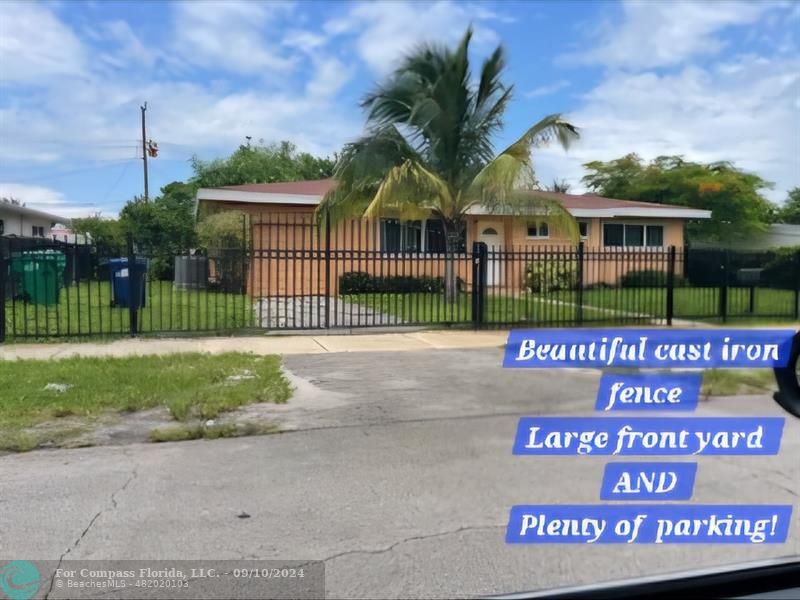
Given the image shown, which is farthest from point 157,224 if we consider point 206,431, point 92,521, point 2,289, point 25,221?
point 92,521

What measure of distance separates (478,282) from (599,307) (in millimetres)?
3257

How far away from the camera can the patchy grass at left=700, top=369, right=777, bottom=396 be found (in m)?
8.06

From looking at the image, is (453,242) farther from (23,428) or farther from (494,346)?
(23,428)

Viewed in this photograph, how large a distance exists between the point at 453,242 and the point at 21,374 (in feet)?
32.9

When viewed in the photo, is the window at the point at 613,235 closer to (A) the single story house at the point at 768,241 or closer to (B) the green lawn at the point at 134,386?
(A) the single story house at the point at 768,241

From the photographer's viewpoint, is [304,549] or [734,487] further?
[734,487]

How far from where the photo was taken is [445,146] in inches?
630

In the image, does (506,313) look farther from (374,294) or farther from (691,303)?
(691,303)

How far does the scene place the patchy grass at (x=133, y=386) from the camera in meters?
6.64

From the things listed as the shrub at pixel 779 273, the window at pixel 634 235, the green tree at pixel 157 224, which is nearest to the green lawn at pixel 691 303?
the shrub at pixel 779 273

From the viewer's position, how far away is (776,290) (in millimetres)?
18172

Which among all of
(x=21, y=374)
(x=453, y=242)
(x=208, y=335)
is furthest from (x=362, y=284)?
(x=21, y=374)

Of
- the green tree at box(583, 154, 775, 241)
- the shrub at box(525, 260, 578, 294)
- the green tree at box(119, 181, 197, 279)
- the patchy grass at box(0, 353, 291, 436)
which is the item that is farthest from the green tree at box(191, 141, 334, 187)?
the patchy grass at box(0, 353, 291, 436)

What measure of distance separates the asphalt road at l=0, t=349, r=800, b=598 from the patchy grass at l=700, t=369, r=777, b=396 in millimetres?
821
